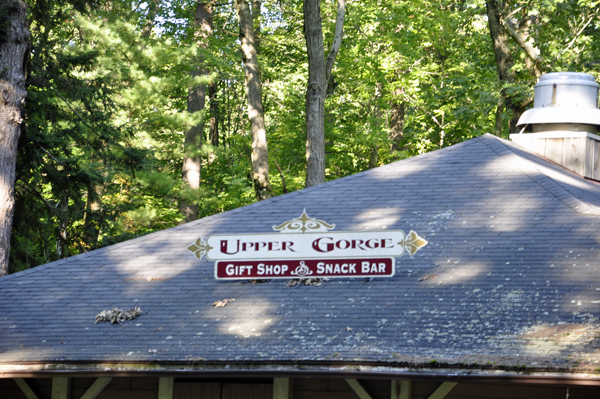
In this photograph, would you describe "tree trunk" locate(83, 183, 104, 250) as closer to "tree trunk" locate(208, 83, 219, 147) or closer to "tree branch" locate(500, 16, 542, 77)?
"tree trunk" locate(208, 83, 219, 147)

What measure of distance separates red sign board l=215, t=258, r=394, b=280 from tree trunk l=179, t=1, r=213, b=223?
1344 cm

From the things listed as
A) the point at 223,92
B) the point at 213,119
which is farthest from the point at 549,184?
the point at 213,119

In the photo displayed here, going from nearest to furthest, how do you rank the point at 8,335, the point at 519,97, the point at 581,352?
the point at 581,352 → the point at 8,335 → the point at 519,97

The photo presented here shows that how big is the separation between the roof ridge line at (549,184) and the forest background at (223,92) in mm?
6841

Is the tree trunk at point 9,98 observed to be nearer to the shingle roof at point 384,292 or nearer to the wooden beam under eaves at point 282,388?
the shingle roof at point 384,292

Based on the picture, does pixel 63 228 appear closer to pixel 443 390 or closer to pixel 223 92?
pixel 223 92

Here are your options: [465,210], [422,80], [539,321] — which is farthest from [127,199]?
[539,321]

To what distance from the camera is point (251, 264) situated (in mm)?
8070

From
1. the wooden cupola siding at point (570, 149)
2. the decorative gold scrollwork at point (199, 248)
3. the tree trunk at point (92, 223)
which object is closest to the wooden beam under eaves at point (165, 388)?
the decorative gold scrollwork at point (199, 248)

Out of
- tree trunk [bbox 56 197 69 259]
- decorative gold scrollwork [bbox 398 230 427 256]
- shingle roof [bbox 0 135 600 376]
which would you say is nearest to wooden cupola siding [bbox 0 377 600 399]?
shingle roof [bbox 0 135 600 376]

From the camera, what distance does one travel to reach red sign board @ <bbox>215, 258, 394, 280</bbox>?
25.6 ft

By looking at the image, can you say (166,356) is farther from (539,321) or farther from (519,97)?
(519,97)

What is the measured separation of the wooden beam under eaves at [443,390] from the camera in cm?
690

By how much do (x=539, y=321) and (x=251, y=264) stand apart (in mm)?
3419
